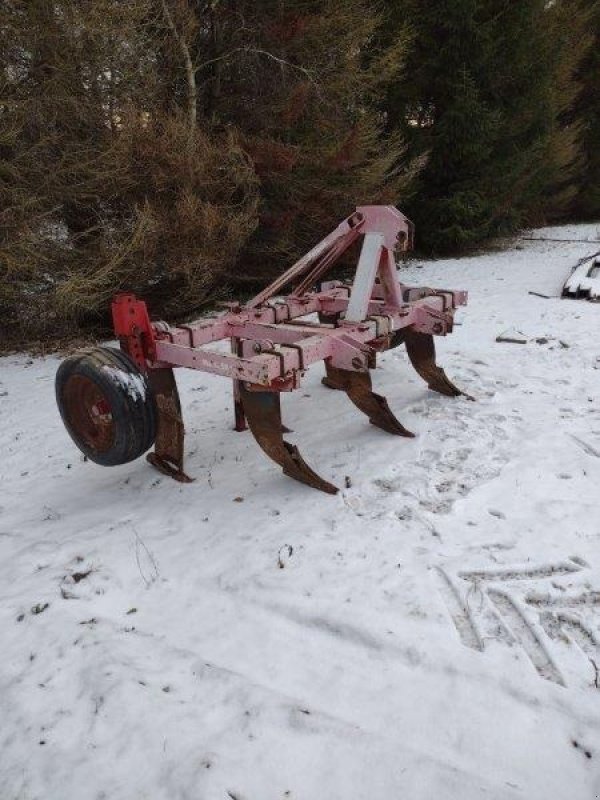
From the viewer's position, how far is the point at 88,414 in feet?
11.4

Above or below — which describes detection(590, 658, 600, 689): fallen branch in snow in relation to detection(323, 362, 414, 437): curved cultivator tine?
below

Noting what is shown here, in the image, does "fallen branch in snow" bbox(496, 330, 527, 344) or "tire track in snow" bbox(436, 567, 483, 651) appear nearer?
"tire track in snow" bbox(436, 567, 483, 651)

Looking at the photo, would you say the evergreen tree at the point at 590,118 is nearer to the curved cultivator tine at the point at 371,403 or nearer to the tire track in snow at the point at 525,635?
the curved cultivator tine at the point at 371,403

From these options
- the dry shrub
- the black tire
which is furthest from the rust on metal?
the dry shrub

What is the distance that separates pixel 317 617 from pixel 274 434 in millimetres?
1273

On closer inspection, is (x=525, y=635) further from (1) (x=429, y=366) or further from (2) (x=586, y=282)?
(2) (x=586, y=282)

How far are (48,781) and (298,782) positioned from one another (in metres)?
0.87

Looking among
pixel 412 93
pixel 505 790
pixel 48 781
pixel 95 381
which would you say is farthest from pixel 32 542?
pixel 412 93

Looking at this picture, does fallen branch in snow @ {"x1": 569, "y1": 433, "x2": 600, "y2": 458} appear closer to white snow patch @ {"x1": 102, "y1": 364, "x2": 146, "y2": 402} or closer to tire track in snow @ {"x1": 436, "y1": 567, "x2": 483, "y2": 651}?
tire track in snow @ {"x1": 436, "y1": 567, "x2": 483, "y2": 651}

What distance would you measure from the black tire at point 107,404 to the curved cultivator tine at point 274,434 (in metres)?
0.61

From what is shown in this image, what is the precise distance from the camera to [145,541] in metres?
3.14

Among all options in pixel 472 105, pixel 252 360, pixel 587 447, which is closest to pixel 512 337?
pixel 587 447

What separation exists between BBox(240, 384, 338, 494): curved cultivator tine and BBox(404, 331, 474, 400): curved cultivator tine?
6.02ft

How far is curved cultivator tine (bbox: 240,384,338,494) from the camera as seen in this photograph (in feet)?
11.2
